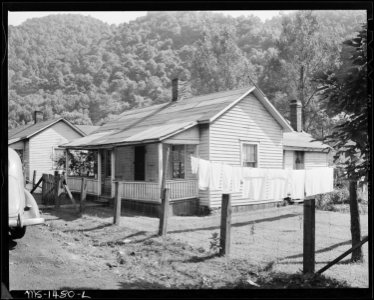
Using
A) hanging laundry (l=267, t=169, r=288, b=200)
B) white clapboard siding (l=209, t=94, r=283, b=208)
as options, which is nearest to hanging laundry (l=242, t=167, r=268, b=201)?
hanging laundry (l=267, t=169, r=288, b=200)

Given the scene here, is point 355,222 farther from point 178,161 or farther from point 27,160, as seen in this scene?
point 27,160

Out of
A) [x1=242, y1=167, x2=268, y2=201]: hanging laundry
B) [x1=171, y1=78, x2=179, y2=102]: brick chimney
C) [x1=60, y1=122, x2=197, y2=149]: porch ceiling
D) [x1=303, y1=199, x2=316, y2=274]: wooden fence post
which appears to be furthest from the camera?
[x1=171, y1=78, x2=179, y2=102]: brick chimney

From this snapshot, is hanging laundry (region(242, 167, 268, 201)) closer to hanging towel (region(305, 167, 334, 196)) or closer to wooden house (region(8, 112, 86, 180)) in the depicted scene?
hanging towel (region(305, 167, 334, 196))

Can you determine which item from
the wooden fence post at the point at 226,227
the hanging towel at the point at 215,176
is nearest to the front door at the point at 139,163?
the hanging towel at the point at 215,176

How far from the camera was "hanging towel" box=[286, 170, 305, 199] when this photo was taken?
33.2 ft

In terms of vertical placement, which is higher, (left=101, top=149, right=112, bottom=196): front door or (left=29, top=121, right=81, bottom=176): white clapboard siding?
(left=29, top=121, right=81, bottom=176): white clapboard siding

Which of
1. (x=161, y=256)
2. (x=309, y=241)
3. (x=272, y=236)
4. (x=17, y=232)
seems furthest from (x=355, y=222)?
(x=17, y=232)

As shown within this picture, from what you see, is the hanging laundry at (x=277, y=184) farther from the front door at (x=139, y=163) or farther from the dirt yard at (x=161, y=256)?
the front door at (x=139, y=163)

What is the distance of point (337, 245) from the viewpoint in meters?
9.02

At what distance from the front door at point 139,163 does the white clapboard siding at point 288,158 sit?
640 cm

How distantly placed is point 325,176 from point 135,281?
7.71m

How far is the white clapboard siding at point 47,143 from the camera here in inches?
662

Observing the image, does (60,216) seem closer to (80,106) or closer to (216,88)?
(80,106)

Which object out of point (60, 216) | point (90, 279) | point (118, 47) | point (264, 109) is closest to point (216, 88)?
point (264, 109)
